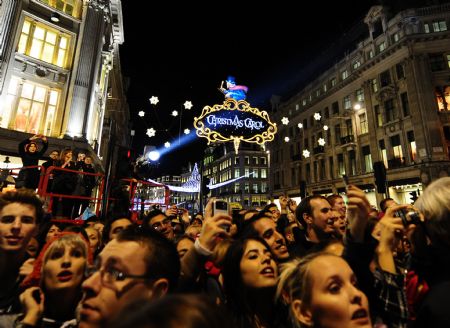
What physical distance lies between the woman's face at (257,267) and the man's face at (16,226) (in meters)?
2.59

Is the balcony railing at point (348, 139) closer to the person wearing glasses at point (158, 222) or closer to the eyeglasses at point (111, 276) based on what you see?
the person wearing glasses at point (158, 222)

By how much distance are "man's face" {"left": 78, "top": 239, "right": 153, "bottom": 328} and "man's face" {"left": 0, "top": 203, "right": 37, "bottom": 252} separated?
1841 mm

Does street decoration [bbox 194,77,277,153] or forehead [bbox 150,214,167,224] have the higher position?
street decoration [bbox 194,77,277,153]

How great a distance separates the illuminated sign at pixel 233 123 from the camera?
388 inches

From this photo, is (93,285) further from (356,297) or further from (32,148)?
(32,148)

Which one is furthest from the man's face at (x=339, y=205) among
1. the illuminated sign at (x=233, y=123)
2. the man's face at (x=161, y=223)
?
the illuminated sign at (x=233, y=123)

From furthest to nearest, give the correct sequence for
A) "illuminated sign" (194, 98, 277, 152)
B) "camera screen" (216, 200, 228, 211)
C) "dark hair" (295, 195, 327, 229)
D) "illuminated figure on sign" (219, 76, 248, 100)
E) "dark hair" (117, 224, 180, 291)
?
"illuminated figure on sign" (219, 76, 248, 100) → "illuminated sign" (194, 98, 277, 152) → "dark hair" (295, 195, 327, 229) → "camera screen" (216, 200, 228, 211) → "dark hair" (117, 224, 180, 291)

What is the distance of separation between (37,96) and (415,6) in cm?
→ 3570

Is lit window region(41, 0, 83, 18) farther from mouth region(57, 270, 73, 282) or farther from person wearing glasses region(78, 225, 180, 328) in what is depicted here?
person wearing glasses region(78, 225, 180, 328)

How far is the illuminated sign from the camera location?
9.85 meters

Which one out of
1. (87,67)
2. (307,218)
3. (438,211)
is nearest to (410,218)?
(438,211)

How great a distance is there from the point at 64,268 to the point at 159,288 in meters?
1.52

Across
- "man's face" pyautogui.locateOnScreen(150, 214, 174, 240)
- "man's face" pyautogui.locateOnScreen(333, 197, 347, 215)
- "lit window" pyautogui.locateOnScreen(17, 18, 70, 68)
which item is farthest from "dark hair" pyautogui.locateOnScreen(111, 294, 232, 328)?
"lit window" pyautogui.locateOnScreen(17, 18, 70, 68)

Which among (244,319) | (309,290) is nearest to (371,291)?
(309,290)
